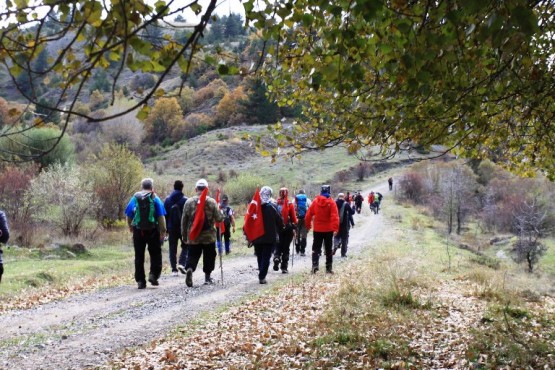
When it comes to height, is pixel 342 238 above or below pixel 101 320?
above

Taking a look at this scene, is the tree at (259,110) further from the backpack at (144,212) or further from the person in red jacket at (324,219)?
the backpack at (144,212)

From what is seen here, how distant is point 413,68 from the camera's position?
4.29 m

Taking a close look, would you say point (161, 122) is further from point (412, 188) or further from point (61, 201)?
point (61, 201)

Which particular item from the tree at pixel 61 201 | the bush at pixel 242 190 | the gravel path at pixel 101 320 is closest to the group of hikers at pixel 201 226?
the gravel path at pixel 101 320

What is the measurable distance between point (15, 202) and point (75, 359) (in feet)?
93.3

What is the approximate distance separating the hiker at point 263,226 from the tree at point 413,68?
155 inches

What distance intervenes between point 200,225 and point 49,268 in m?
7.64

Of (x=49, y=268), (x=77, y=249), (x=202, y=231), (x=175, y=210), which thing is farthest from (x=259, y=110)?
(x=202, y=231)

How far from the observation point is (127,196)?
36.5 meters

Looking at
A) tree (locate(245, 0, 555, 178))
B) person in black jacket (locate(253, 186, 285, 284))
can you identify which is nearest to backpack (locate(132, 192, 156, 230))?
person in black jacket (locate(253, 186, 285, 284))

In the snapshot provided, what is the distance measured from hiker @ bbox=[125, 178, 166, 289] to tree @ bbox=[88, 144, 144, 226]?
23.9 meters

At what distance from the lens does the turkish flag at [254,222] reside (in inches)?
473

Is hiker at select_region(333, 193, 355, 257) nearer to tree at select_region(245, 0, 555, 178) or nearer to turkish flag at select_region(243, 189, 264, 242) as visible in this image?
turkish flag at select_region(243, 189, 264, 242)

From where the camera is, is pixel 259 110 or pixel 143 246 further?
pixel 259 110
